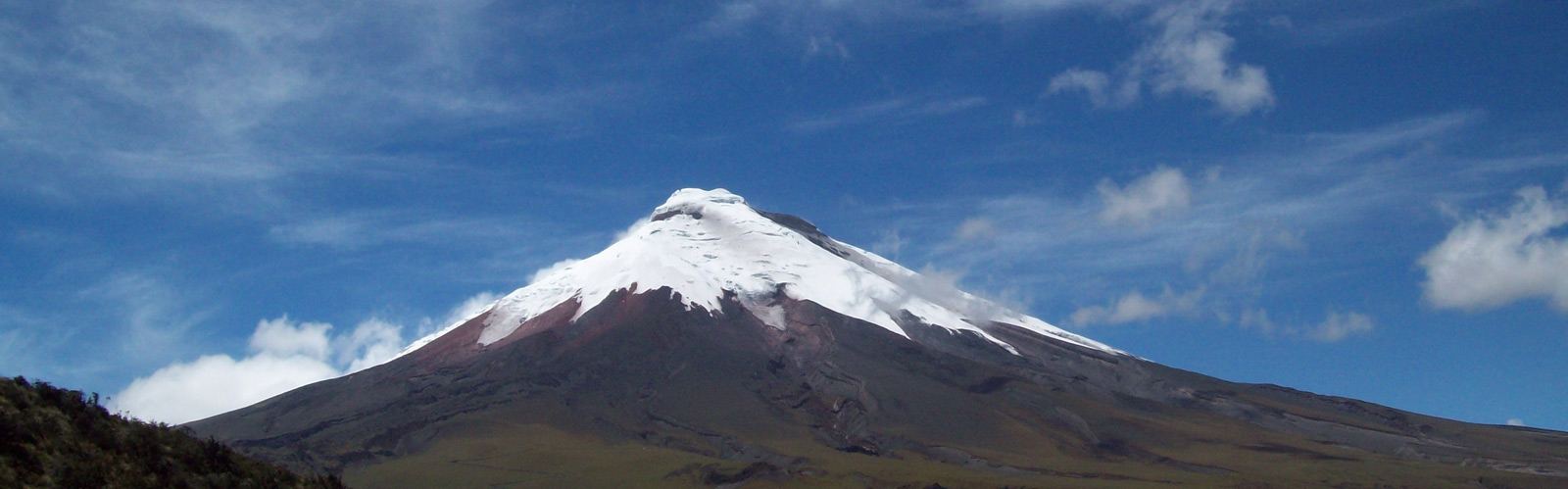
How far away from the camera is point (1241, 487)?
10462cm

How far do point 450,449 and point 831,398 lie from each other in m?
38.5

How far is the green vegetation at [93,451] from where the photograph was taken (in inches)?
947

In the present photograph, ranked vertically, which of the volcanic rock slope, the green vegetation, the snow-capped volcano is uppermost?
the snow-capped volcano

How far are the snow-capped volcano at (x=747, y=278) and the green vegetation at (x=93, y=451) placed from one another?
404ft

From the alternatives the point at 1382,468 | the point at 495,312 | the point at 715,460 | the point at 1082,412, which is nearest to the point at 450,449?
the point at 715,460

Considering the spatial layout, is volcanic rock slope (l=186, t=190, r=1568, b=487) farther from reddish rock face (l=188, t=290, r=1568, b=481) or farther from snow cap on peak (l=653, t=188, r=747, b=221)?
snow cap on peak (l=653, t=188, r=747, b=221)

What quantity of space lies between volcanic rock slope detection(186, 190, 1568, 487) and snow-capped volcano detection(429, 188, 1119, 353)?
50cm

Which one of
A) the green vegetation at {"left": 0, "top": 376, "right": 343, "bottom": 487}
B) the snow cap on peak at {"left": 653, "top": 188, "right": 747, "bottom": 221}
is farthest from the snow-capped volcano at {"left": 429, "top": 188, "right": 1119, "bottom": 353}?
the green vegetation at {"left": 0, "top": 376, "right": 343, "bottom": 487}

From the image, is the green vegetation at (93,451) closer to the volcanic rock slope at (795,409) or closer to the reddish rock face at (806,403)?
the volcanic rock slope at (795,409)

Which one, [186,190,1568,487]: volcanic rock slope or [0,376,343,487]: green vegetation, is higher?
[186,190,1568,487]: volcanic rock slope

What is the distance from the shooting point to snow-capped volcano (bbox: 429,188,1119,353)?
158 meters

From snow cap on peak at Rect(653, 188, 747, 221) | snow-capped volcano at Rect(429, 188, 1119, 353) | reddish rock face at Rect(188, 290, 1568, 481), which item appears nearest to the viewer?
reddish rock face at Rect(188, 290, 1568, 481)

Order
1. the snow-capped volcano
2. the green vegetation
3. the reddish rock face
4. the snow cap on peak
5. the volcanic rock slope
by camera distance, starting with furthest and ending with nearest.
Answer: the snow cap on peak
the snow-capped volcano
the reddish rock face
the volcanic rock slope
the green vegetation

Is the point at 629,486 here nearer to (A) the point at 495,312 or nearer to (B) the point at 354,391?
(B) the point at 354,391
